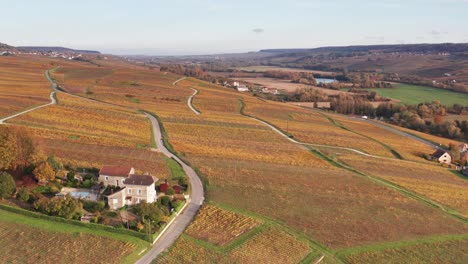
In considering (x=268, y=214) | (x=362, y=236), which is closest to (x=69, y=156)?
(x=268, y=214)

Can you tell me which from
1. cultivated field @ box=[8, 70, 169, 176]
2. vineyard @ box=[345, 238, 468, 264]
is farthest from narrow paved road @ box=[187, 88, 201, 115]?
vineyard @ box=[345, 238, 468, 264]

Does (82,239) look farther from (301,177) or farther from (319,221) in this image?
(301,177)

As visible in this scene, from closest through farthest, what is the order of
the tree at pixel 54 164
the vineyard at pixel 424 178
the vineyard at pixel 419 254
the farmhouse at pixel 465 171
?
the vineyard at pixel 419 254, the tree at pixel 54 164, the vineyard at pixel 424 178, the farmhouse at pixel 465 171

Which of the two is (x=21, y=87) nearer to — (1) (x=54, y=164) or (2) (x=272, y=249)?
(1) (x=54, y=164)

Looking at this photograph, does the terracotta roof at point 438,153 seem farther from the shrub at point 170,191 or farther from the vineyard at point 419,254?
the shrub at point 170,191

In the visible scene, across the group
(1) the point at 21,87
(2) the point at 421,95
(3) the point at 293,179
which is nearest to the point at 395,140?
(3) the point at 293,179

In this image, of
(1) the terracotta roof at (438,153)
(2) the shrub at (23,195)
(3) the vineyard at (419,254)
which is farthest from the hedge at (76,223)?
(1) the terracotta roof at (438,153)
